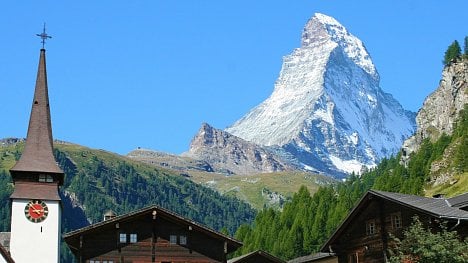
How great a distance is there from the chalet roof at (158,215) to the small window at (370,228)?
366 inches

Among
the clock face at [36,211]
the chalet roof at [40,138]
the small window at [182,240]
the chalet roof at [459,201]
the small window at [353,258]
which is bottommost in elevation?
the small window at [353,258]

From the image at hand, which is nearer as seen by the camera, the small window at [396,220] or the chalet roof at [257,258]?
the small window at [396,220]

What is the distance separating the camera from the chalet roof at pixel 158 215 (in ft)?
198

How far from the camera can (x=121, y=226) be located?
2432 inches

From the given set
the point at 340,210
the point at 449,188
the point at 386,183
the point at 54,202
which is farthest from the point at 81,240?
the point at 386,183

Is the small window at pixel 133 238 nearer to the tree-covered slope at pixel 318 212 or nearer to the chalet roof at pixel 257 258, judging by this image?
the chalet roof at pixel 257 258

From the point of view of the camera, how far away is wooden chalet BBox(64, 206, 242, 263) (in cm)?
6097

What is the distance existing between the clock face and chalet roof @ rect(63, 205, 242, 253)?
12405 mm

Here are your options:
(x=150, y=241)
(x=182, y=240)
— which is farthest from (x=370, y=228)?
(x=150, y=241)

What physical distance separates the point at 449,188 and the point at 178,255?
115375 millimetres

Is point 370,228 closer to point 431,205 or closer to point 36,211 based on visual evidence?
point 431,205

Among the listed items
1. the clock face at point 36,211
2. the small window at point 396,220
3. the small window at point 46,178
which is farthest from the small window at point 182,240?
the small window at point 46,178

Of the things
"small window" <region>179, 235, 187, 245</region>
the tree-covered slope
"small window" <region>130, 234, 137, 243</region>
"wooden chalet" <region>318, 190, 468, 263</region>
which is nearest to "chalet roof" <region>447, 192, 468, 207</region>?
"wooden chalet" <region>318, 190, 468, 263</region>

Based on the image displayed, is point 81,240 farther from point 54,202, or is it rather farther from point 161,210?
point 54,202
